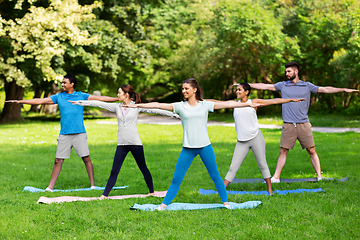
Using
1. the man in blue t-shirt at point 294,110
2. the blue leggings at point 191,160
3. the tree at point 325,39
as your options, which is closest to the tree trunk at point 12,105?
the tree at point 325,39

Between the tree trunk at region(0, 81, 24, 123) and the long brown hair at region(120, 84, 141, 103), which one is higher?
the long brown hair at region(120, 84, 141, 103)

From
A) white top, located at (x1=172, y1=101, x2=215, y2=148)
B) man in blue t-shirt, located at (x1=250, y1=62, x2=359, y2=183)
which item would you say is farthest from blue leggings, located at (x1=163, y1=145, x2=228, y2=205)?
man in blue t-shirt, located at (x1=250, y1=62, x2=359, y2=183)

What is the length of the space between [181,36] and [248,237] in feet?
108

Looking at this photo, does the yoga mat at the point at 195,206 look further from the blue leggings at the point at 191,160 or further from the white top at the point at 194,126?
the white top at the point at 194,126

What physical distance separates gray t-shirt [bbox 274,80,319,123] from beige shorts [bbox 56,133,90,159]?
4019mm

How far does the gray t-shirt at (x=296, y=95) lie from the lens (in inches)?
287

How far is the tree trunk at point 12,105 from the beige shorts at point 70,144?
18.9m

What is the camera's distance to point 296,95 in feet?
23.9

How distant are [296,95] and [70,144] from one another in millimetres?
4560

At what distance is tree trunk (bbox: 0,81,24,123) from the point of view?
2428 cm

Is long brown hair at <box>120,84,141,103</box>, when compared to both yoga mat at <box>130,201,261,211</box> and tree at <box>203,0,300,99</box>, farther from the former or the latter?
tree at <box>203,0,300,99</box>

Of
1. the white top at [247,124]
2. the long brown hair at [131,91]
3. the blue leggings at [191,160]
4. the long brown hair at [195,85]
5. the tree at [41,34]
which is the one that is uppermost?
the tree at [41,34]

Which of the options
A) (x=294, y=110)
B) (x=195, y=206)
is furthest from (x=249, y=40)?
(x=195, y=206)

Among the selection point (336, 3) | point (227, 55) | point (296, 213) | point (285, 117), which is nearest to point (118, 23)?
point (227, 55)
